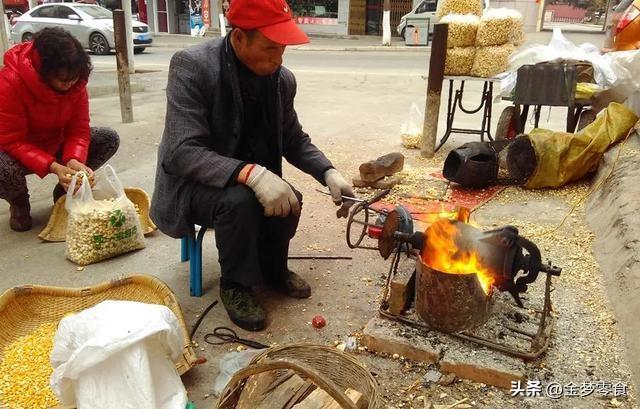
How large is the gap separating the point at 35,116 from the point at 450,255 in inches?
110

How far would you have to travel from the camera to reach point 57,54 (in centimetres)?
313

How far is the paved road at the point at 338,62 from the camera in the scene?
13.5m

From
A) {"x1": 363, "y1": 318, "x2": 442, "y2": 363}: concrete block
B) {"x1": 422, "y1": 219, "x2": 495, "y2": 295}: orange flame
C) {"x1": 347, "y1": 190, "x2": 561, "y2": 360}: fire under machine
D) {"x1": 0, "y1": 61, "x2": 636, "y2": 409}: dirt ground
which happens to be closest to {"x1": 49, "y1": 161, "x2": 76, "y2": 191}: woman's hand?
{"x1": 0, "y1": 61, "x2": 636, "y2": 409}: dirt ground

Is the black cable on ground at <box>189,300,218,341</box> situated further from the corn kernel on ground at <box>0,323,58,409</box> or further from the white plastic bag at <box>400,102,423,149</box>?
the white plastic bag at <box>400,102,423,149</box>

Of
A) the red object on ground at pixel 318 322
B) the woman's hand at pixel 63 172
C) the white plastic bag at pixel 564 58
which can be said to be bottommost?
the red object on ground at pixel 318 322

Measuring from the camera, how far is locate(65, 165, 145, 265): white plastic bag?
3.13 metres

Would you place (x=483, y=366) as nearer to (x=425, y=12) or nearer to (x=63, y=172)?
(x=63, y=172)

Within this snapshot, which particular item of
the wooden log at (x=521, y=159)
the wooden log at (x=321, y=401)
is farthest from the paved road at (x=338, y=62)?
the wooden log at (x=321, y=401)

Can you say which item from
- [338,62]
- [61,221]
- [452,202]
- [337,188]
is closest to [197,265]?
[337,188]

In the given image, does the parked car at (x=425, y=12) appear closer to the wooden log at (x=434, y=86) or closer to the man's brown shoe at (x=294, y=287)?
the wooden log at (x=434, y=86)

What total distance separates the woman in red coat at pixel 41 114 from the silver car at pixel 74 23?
14.3 metres

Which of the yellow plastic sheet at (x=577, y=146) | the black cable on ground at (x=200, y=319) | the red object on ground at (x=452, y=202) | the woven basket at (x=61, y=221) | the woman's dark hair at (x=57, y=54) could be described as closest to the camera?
the black cable on ground at (x=200, y=319)

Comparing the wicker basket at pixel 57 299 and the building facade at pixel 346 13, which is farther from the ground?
the building facade at pixel 346 13

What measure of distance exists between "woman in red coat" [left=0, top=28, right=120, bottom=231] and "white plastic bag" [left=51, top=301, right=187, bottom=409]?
1.64 m
